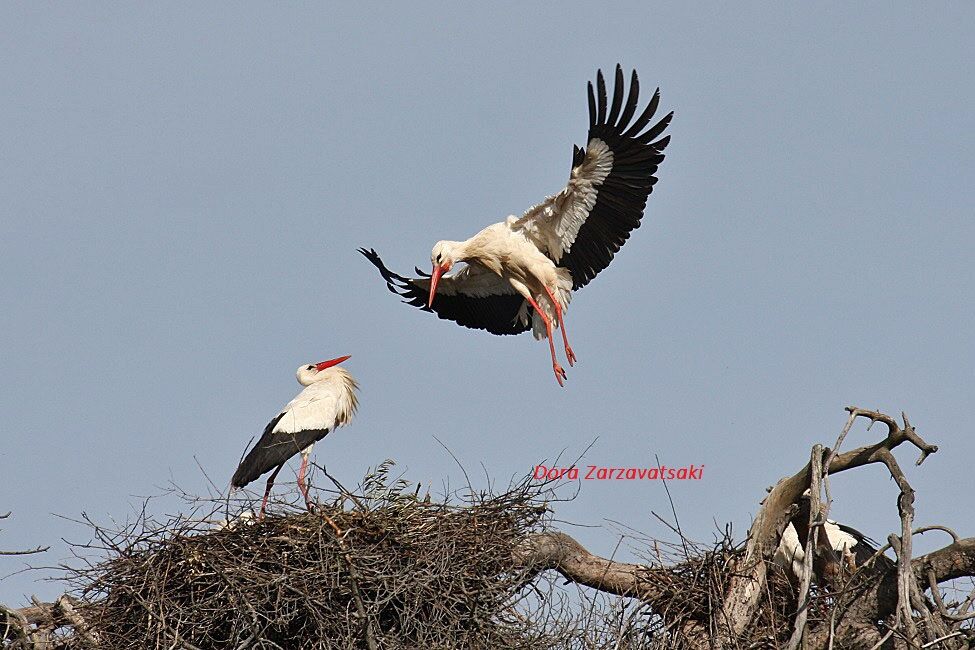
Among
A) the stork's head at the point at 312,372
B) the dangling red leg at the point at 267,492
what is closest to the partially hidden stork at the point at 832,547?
the dangling red leg at the point at 267,492

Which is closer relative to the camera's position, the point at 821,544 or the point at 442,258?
the point at 821,544

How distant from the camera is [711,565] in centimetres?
593

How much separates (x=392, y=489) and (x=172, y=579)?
117cm

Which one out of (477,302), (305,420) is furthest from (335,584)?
(477,302)

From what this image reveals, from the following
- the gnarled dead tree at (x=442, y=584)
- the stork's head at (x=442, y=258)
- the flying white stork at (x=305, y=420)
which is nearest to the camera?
the gnarled dead tree at (x=442, y=584)

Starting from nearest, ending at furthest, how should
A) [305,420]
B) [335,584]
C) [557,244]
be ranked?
[335,584], [305,420], [557,244]

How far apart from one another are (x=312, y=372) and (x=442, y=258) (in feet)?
4.30

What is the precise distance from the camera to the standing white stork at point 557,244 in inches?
320

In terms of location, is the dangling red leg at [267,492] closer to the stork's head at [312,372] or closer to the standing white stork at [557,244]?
the stork's head at [312,372]

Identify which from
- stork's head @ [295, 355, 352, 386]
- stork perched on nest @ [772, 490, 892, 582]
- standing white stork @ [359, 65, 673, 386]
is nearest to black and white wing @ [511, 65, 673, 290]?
standing white stork @ [359, 65, 673, 386]

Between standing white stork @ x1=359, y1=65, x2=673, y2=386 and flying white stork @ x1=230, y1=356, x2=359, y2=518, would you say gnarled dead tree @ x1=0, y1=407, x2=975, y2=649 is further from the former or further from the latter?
standing white stork @ x1=359, y1=65, x2=673, y2=386

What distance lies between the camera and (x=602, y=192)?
841 cm

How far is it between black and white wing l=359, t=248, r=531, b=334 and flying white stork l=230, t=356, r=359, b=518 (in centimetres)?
125

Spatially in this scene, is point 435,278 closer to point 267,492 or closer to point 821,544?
point 267,492
